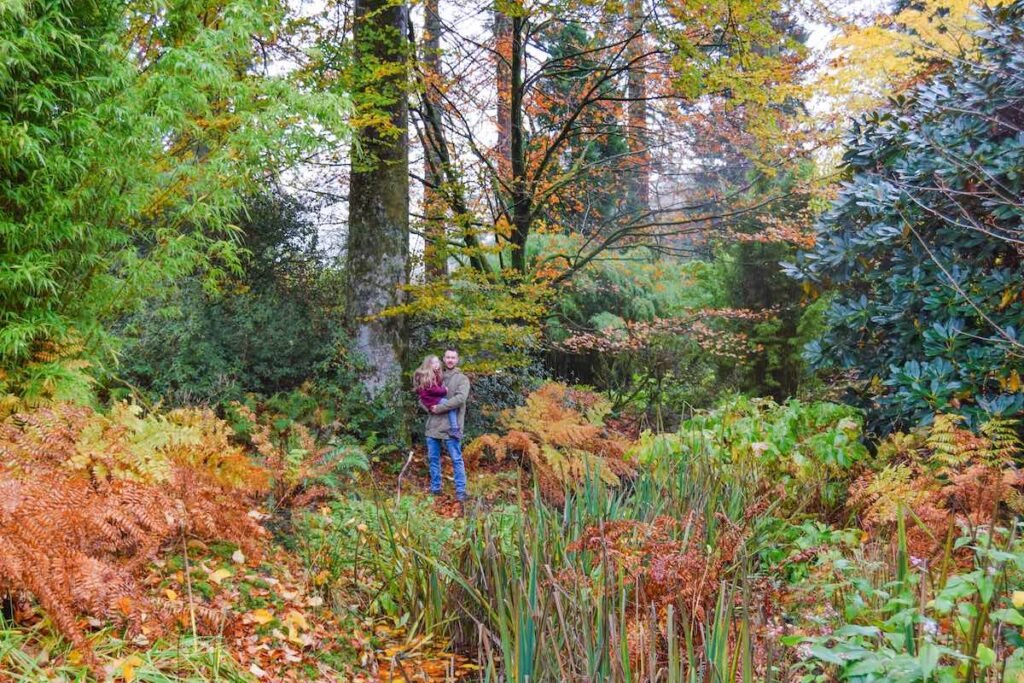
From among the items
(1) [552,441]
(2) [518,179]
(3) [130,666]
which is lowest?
(3) [130,666]

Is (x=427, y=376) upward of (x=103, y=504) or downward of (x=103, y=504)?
upward

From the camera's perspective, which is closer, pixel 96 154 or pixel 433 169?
pixel 96 154

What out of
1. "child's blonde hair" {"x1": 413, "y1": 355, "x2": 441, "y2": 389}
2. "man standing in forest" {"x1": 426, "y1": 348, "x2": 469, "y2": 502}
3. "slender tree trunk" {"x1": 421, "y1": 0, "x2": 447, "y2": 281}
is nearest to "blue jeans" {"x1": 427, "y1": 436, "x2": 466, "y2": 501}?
"man standing in forest" {"x1": 426, "y1": 348, "x2": 469, "y2": 502}

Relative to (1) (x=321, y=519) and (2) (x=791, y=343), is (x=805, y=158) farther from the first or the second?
(1) (x=321, y=519)

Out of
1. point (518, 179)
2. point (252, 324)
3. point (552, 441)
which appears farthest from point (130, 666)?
point (518, 179)

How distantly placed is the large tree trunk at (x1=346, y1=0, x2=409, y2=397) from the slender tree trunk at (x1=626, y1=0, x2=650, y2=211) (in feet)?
9.07

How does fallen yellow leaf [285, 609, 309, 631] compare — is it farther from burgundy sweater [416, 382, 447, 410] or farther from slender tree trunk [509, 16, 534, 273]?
slender tree trunk [509, 16, 534, 273]

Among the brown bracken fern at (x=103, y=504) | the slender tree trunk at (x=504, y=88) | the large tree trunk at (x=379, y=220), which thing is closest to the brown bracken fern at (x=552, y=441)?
the large tree trunk at (x=379, y=220)

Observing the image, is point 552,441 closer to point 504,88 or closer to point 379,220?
point 379,220

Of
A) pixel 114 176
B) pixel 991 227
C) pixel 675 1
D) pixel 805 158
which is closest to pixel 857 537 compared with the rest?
pixel 991 227

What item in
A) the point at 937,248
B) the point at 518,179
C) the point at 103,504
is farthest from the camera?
the point at 518,179

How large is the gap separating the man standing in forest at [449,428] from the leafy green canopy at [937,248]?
3.08m

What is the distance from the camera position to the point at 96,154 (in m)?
4.73

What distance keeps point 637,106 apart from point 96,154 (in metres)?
10.8
